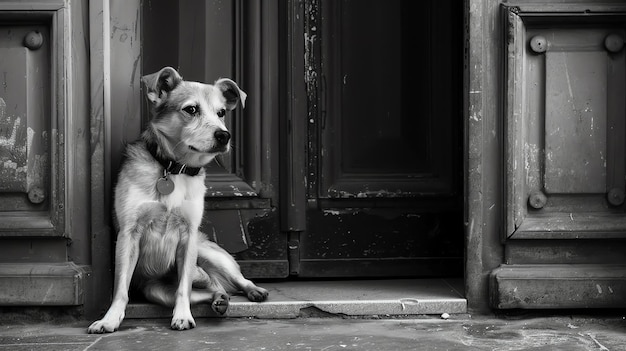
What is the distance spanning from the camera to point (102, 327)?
14.3 feet

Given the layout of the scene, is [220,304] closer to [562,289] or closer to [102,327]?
[102,327]

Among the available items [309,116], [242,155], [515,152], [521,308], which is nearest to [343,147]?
[309,116]

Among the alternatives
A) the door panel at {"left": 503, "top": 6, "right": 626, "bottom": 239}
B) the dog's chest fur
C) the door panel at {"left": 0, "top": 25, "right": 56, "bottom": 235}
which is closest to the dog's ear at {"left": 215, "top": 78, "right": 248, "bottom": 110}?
the dog's chest fur

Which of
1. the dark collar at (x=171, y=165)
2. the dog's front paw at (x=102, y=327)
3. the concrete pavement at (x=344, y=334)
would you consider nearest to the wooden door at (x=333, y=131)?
the dark collar at (x=171, y=165)

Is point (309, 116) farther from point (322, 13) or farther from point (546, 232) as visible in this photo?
point (546, 232)

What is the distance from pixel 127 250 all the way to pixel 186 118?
29.9 inches

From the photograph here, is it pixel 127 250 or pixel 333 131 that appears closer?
pixel 127 250

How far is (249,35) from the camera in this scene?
17.1ft

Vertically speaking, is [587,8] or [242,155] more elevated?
[587,8]

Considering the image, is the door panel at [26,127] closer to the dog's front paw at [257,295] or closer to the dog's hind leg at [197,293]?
the dog's hind leg at [197,293]

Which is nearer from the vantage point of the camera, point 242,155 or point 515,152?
point 515,152

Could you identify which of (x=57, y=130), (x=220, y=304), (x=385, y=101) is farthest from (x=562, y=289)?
(x=57, y=130)

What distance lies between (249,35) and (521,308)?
2.22 meters

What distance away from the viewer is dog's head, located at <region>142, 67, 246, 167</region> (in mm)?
4551
